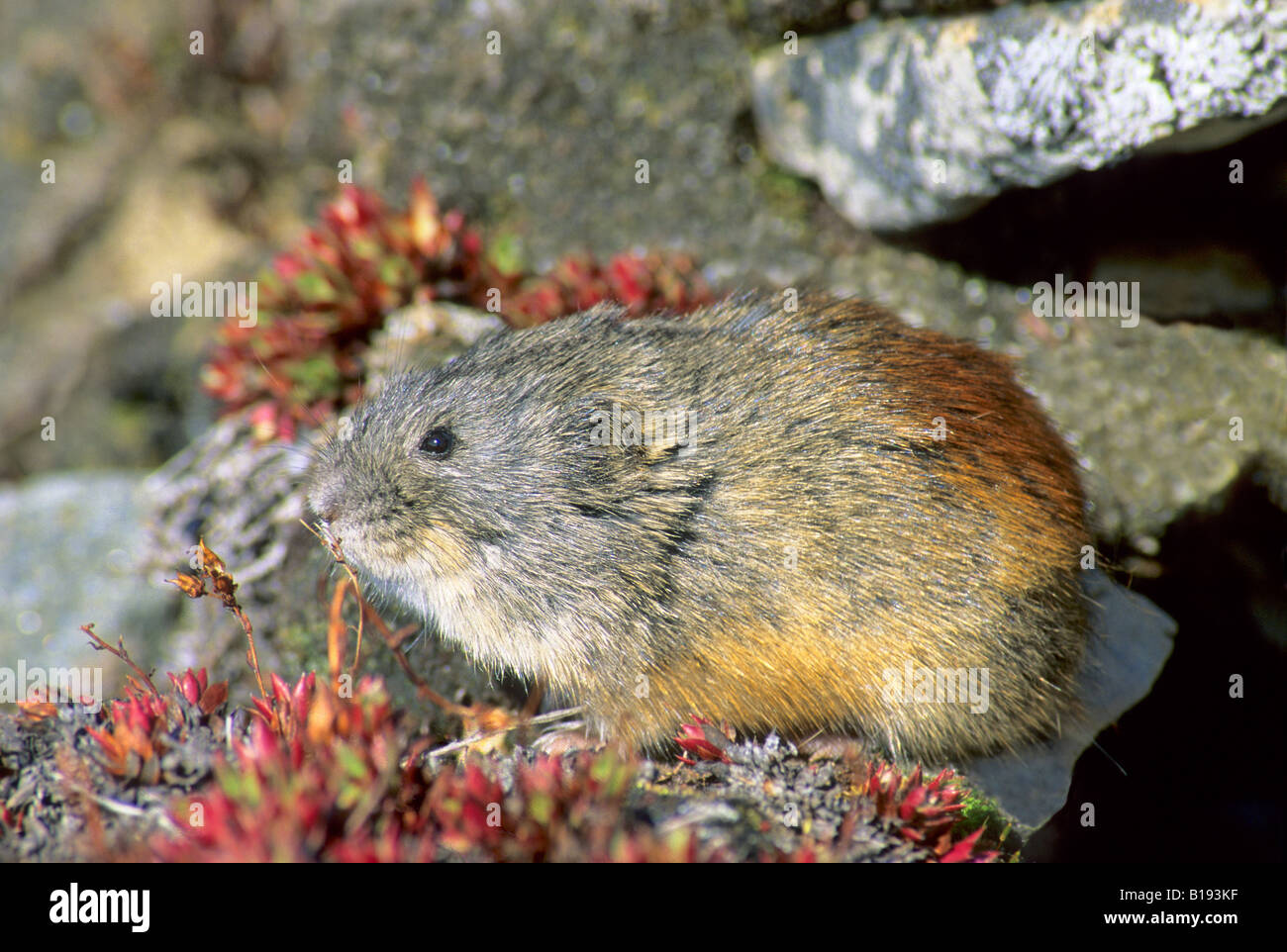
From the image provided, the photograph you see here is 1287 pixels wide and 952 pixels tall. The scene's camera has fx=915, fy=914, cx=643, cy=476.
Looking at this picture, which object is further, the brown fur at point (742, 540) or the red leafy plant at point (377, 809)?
the brown fur at point (742, 540)

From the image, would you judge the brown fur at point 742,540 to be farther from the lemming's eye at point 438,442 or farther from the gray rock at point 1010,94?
the gray rock at point 1010,94

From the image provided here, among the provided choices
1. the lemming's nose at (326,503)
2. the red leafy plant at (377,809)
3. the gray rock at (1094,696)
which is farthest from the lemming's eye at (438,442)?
the gray rock at (1094,696)

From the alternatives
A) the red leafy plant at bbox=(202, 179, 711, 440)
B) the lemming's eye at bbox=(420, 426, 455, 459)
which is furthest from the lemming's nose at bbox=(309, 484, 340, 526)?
the red leafy plant at bbox=(202, 179, 711, 440)

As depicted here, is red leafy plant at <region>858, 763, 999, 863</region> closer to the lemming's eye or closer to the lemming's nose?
the lemming's eye

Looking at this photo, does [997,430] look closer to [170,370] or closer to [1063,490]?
[1063,490]

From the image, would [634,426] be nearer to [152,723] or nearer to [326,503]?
[326,503]

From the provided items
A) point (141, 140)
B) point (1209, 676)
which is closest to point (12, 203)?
point (141, 140)
